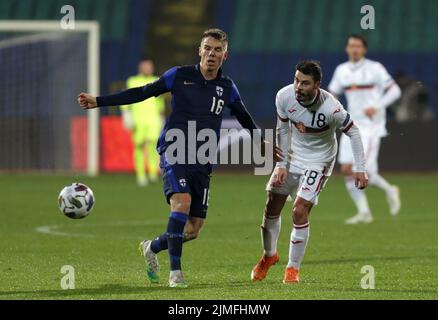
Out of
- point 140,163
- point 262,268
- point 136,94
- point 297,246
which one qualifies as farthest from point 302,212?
point 140,163

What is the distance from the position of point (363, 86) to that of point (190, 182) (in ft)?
23.4

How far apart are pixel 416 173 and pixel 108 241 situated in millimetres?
13021

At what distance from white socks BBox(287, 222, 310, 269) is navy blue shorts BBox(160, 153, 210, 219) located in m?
0.80

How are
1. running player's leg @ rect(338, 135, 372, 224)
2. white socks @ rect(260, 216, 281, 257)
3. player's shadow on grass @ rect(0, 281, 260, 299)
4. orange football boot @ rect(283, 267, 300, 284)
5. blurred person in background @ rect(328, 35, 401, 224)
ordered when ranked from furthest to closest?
blurred person in background @ rect(328, 35, 401, 224) → running player's leg @ rect(338, 135, 372, 224) → white socks @ rect(260, 216, 281, 257) → orange football boot @ rect(283, 267, 300, 284) → player's shadow on grass @ rect(0, 281, 260, 299)

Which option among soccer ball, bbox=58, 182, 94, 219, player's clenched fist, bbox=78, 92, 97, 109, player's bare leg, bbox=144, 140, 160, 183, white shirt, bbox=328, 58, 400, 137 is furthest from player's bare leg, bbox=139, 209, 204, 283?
player's bare leg, bbox=144, 140, 160, 183

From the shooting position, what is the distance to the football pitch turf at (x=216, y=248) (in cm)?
866

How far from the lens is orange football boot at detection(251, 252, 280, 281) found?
9.58 metres

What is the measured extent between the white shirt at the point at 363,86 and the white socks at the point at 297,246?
640cm

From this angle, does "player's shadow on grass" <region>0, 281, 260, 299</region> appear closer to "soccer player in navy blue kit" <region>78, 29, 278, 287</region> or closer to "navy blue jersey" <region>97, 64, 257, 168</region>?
"soccer player in navy blue kit" <region>78, 29, 278, 287</region>

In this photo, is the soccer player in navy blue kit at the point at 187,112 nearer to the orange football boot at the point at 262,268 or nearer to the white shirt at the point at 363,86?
the orange football boot at the point at 262,268

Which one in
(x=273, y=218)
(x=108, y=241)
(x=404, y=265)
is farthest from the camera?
(x=108, y=241)

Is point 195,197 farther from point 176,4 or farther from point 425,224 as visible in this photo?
point 176,4

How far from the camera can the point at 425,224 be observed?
603 inches
